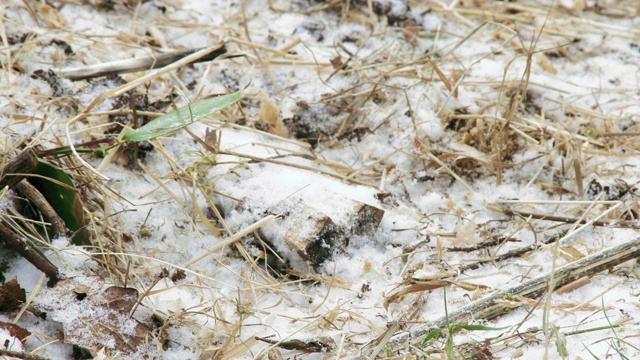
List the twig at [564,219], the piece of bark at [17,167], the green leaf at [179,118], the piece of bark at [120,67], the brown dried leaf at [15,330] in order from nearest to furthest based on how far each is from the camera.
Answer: the brown dried leaf at [15,330]
the piece of bark at [17,167]
the green leaf at [179,118]
the twig at [564,219]
the piece of bark at [120,67]

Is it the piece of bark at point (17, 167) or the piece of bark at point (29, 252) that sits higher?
the piece of bark at point (17, 167)

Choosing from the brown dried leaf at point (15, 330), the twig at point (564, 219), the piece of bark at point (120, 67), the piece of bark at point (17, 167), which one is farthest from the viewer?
the piece of bark at point (120, 67)

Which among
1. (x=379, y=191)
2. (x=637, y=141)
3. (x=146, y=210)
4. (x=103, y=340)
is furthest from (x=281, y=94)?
(x=637, y=141)

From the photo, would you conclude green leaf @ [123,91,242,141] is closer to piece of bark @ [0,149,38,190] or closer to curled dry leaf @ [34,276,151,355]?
piece of bark @ [0,149,38,190]

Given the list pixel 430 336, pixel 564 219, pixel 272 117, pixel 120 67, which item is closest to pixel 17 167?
pixel 120 67

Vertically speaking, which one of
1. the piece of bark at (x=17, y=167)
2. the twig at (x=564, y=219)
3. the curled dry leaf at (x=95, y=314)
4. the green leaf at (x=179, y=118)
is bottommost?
the curled dry leaf at (x=95, y=314)

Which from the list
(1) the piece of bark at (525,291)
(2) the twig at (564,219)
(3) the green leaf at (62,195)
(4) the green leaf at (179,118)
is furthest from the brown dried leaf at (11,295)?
(2) the twig at (564,219)

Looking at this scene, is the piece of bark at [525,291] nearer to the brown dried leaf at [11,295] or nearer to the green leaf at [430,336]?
the green leaf at [430,336]
